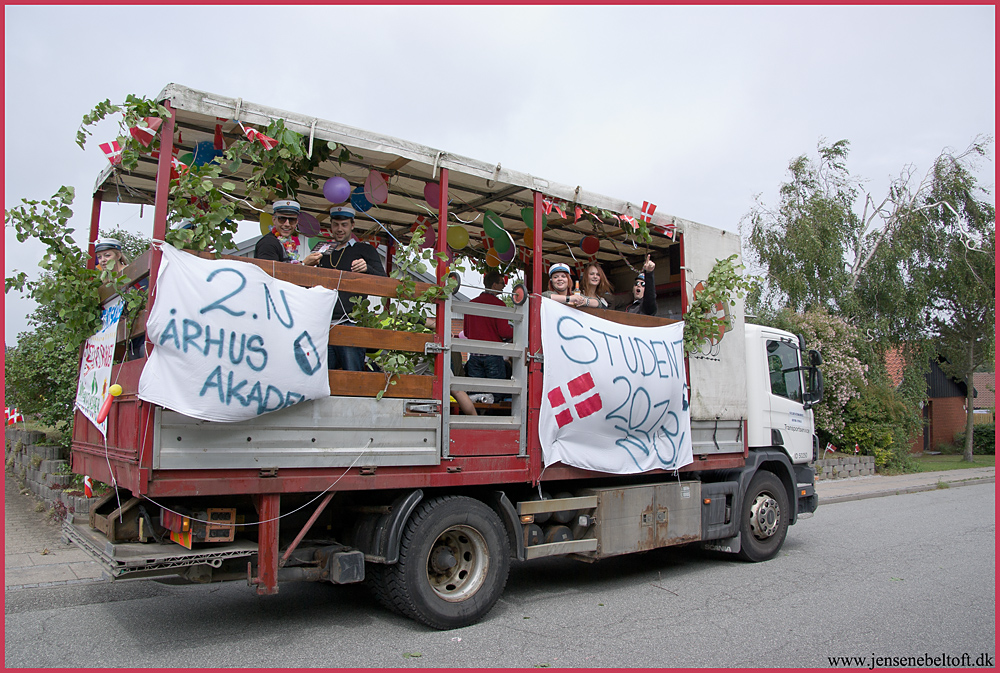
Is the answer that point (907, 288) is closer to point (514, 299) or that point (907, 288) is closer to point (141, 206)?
point (514, 299)

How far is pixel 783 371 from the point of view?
8227 mm

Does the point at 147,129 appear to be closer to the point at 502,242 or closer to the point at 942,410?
the point at 502,242

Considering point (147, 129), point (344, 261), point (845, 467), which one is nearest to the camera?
point (147, 129)

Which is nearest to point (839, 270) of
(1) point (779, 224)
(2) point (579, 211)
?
(1) point (779, 224)

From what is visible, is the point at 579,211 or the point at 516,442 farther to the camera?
the point at 579,211

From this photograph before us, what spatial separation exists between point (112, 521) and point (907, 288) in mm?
23642

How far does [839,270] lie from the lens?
21297mm

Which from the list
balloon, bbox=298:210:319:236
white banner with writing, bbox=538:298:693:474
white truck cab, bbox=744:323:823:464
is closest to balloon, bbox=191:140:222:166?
balloon, bbox=298:210:319:236

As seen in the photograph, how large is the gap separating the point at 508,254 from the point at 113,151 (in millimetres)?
4112

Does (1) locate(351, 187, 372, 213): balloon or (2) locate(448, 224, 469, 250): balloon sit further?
(1) locate(351, 187, 372, 213): balloon

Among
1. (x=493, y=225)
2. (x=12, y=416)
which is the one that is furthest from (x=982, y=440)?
(x=12, y=416)

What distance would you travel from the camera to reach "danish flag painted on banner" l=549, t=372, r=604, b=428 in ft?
18.9

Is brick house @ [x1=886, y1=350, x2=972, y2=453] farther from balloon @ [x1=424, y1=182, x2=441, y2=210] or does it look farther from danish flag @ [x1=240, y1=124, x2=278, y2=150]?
danish flag @ [x1=240, y1=124, x2=278, y2=150]

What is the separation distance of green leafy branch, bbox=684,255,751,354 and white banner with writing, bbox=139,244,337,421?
396 cm
